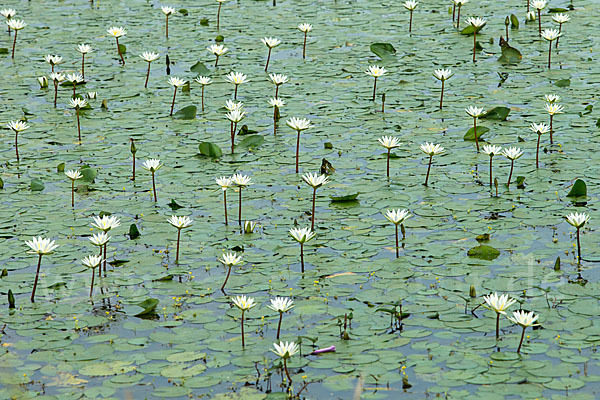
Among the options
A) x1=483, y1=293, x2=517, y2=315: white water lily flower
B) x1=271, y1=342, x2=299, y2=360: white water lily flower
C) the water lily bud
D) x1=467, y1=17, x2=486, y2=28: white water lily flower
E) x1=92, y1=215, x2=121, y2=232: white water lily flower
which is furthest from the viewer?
x1=467, y1=17, x2=486, y2=28: white water lily flower

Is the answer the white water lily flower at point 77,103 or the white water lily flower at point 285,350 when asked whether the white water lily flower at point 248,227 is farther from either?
the white water lily flower at point 77,103

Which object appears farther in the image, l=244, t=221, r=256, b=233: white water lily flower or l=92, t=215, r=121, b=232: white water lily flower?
l=244, t=221, r=256, b=233: white water lily flower

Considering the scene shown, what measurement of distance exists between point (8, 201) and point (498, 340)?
12.2 ft

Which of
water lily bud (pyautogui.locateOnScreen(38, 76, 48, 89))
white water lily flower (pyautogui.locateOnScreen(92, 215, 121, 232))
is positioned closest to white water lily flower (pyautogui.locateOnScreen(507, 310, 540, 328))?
white water lily flower (pyautogui.locateOnScreen(92, 215, 121, 232))

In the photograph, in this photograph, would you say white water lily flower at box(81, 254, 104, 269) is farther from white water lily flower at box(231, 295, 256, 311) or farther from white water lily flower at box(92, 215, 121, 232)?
white water lily flower at box(231, 295, 256, 311)

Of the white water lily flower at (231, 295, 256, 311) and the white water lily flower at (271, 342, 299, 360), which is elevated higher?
the white water lily flower at (231, 295, 256, 311)

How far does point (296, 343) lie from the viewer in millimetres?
4320

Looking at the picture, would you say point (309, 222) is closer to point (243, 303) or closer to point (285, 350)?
point (243, 303)

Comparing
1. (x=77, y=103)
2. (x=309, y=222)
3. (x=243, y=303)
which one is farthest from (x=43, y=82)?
(x=243, y=303)

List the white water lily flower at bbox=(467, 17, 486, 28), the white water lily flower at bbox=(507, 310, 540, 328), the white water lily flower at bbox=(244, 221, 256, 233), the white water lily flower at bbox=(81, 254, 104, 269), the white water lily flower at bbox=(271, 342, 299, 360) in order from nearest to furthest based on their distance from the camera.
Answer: the white water lily flower at bbox=(271, 342, 299, 360)
the white water lily flower at bbox=(507, 310, 540, 328)
the white water lily flower at bbox=(81, 254, 104, 269)
the white water lily flower at bbox=(244, 221, 256, 233)
the white water lily flower at bbox=(467, 17, 486, 28)

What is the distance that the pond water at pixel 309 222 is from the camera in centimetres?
416

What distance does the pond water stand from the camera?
4164 mm


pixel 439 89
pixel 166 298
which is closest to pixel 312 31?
pixel 439 89

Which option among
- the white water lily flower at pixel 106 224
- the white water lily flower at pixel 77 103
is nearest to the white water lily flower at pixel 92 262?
the white water lily flower at pixel 106 224
